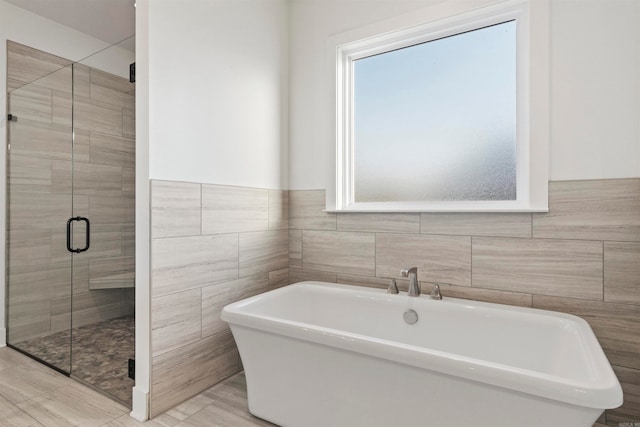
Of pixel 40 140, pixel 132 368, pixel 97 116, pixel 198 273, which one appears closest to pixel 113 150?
pixel 97 116

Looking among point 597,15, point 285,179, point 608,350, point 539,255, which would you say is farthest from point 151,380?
point 597,15

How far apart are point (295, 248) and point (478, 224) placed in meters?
1.32

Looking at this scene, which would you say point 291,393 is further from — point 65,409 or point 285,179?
point 285,179

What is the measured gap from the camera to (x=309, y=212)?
2627 millimetres

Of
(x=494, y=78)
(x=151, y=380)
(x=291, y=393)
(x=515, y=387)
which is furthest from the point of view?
(x=494, y=78)

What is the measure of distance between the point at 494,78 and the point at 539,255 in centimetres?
107

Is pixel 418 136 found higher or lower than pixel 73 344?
higher

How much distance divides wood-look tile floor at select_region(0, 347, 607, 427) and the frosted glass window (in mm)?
1462

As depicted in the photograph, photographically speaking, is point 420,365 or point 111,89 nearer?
point 420,365

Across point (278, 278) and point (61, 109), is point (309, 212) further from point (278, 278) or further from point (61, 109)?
point (61, 109)

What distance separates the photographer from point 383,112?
248 cm

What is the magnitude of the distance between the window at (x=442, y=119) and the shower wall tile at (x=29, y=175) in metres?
2.16

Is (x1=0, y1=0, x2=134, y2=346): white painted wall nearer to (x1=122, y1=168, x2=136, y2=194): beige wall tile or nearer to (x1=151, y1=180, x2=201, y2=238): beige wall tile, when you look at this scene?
(x1=122, y1=168, x2=136, y2=194): beige wall tile

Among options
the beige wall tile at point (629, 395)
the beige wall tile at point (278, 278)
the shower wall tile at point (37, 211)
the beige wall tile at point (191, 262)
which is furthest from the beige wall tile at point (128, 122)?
the beige wall tile at point (629, 395)
